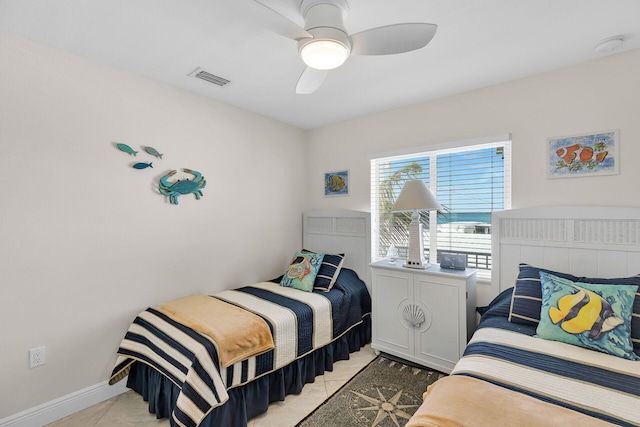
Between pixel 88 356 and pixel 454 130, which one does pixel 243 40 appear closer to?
pixel 454 130

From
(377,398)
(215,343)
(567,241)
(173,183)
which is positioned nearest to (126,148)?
(173,183)

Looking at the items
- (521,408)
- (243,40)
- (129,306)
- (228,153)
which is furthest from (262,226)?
(521,408)

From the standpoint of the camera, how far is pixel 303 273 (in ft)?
9.94

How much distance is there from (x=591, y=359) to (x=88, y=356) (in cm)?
312

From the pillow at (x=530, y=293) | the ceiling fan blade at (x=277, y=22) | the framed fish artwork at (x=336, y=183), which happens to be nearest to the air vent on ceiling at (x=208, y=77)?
the ceiling fan blade at (x=277, y=22)

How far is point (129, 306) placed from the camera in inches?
94.3

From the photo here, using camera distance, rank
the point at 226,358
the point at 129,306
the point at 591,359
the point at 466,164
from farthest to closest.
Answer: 1. the point at 466,164
2. the point at 129,306
3. the point at 226,358
4. the point at 591,359

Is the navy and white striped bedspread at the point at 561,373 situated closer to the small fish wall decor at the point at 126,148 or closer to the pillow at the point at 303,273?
the pillow at the point at 303,273

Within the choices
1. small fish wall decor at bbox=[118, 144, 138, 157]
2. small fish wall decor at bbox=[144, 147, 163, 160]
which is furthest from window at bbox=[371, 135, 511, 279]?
small fish wall decor at bbox=[118, 144, 138, 157]

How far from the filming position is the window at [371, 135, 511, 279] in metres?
2.63

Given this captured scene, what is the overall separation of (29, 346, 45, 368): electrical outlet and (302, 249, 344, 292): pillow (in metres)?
2.03

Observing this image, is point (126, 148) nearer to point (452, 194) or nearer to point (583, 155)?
point (452, 194)

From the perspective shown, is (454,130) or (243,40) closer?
(243,40)

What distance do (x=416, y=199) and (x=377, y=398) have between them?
157 cm
